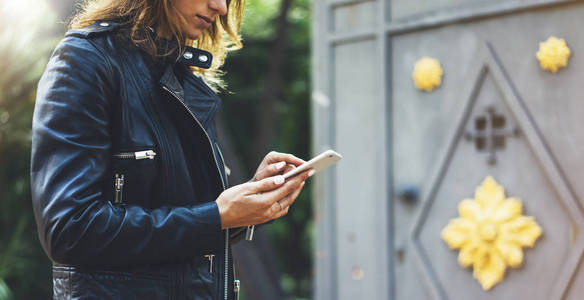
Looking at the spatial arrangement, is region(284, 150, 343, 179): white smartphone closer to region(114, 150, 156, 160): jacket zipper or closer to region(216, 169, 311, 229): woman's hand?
region(216, 169, 311, 229): woman's hand

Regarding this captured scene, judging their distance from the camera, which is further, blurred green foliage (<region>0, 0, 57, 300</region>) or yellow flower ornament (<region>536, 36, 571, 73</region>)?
blurred green foliage (<region>0, 0, 57, 300</region>)

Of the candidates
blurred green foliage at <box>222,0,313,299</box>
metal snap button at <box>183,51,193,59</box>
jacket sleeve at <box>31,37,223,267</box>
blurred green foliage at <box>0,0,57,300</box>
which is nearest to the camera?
jacket sleeve at <box>31,37,223,267</box>

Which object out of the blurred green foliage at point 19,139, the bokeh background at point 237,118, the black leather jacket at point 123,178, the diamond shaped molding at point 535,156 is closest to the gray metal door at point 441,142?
the diamond shaped molding at point 535,156

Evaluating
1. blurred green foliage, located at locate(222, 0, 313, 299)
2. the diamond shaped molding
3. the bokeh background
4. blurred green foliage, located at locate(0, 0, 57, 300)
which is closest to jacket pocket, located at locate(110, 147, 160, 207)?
the diamond shaped molding

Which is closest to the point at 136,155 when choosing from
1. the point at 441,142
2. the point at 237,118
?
the point at 441,142

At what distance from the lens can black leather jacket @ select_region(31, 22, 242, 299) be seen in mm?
1562

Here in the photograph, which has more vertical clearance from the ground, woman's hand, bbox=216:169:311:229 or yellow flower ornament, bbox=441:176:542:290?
woman's hand, bbox=216:169:311:229

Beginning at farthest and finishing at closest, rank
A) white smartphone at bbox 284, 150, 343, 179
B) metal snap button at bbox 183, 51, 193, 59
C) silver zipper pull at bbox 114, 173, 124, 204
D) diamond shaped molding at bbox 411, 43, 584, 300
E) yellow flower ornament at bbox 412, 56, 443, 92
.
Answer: yellow flower ornament at bbox 412, 56, 443, 92 < diamond shaped molding at bbox 411, 43, 584, 300 < metal snap button at bbox 183, 51, 193, 59 < white smartphone at bbox 284, 150, 343, 179 < silver zipper pull at bbox 114, 173, 124, 204

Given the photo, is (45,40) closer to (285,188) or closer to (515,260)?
(515,260)

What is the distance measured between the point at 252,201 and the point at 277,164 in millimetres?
262

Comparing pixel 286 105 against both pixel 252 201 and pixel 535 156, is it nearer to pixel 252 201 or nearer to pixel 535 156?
pixel 535 156

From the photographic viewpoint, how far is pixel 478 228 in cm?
398

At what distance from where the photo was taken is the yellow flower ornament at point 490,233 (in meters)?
3.78

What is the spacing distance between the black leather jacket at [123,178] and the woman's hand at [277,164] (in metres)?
0.15
